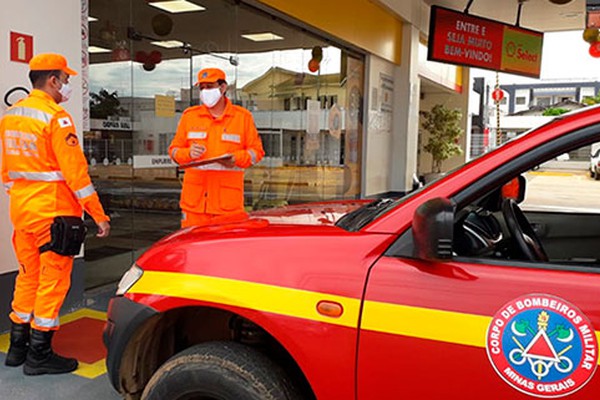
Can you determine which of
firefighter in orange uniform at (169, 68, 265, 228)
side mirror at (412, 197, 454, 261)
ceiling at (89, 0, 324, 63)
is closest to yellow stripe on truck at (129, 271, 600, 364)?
side mirror at (412, 197, 454, 261)

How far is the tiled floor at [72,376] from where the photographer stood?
3.31 m

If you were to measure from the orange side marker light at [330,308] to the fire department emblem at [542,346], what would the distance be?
1.56ft

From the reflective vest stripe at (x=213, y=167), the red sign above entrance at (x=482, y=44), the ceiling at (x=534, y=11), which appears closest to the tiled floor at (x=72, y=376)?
the reflective vest stripe at (x=213, y=167)

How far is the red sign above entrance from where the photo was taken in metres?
9.78

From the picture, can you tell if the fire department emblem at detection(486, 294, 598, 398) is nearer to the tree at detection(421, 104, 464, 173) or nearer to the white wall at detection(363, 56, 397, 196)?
the white wall at detection(363, 56, 397, 196)

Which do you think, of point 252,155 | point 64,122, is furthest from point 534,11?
point 64,122

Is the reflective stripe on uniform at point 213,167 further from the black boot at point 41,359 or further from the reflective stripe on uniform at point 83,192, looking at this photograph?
the black boot at point 41,359

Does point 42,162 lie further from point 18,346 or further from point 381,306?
point 381,306

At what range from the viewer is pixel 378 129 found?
12523 millimetres

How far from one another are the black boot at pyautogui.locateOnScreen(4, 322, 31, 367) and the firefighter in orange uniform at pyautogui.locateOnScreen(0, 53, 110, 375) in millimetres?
39

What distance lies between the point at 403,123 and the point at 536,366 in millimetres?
11877

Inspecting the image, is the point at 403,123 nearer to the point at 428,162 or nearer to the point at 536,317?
the point at 428,162

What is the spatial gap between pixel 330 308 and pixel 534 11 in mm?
14147

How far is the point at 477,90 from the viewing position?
96.7ft
